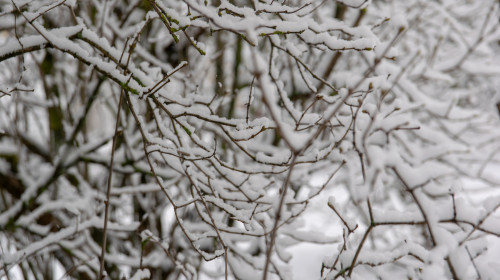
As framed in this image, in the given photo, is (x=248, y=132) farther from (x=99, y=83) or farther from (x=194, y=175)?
(x=99, y=83)

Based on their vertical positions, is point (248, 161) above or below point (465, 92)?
below

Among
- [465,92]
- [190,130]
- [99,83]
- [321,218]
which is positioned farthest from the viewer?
[321,218]

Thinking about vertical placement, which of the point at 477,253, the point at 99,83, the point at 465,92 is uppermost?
the point at 465,92

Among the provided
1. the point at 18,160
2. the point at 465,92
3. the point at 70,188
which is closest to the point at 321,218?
the point at 465,92

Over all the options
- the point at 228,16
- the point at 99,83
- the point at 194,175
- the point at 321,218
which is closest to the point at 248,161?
the point at 99,83

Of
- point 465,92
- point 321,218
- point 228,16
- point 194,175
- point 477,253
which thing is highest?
point 465,92

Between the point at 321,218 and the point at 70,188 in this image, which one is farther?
the point at 321,218

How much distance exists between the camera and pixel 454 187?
1.06 m

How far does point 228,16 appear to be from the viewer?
128cm

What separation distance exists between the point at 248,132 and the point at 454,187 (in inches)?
25.0

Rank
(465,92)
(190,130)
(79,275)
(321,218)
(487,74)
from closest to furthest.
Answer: (190,130) < (79,275) < (487,74) < (465,92) < (321,218)

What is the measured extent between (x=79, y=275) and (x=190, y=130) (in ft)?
7.09

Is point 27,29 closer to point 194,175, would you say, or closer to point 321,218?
point 194,175

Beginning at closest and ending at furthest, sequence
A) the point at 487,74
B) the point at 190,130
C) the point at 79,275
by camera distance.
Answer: the point at 190,130 < the point at 79,275 < the point at 487,74
